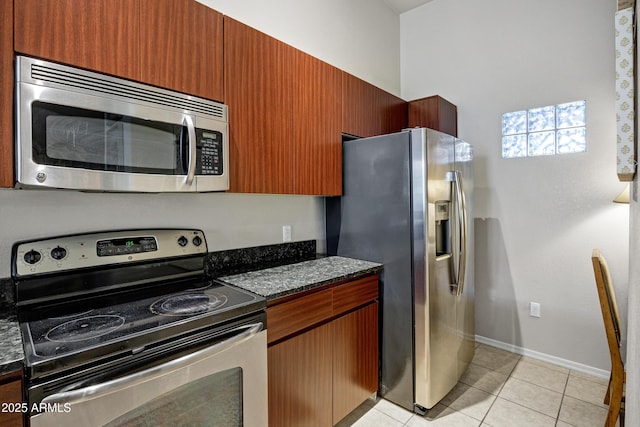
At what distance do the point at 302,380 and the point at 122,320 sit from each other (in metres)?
0.90

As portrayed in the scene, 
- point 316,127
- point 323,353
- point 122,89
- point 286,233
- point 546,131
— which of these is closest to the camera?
point 122,89

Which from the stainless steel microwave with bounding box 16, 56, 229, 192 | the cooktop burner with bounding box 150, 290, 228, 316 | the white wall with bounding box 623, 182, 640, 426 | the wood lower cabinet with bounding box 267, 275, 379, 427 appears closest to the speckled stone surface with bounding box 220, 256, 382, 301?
the wood lower cabinet with bounding box 267, 275, 379, 427

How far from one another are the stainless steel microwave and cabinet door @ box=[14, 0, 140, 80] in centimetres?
4

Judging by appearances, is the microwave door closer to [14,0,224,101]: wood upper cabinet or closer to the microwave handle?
the microwave handle

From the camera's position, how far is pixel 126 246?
1473 mm

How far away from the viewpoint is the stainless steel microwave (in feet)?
3.38

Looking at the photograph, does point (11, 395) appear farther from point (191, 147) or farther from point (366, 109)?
point (366, 109)

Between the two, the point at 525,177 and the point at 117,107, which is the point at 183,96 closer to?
the point at 117,107

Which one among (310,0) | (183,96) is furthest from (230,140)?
(310,0)

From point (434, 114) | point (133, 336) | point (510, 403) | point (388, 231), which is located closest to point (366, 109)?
point (434, 114)

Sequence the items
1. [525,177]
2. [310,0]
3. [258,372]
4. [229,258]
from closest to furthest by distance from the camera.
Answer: [258,372]
[229,258]
[310,0]
[525,177]

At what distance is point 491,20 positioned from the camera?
9.34ft

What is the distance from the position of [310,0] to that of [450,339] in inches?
108

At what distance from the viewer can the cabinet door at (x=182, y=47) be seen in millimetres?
1308
